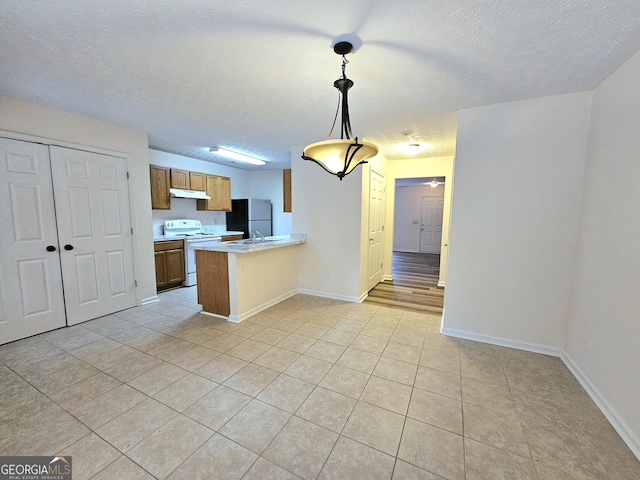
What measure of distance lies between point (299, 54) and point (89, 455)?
9.30 feet

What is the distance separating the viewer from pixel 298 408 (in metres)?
1.83

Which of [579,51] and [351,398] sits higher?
[579,51]

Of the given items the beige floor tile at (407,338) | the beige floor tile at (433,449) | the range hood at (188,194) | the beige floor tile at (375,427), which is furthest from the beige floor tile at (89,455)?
the range hood at (188,194)

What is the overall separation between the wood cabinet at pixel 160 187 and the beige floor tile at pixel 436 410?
472 centimetres

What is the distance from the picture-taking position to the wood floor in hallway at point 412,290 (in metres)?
3.99

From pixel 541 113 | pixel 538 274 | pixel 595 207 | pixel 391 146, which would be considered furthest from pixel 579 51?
pixel 391 146

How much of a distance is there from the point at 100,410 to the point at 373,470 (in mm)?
1870

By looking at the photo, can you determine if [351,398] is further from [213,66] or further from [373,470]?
[213,66]

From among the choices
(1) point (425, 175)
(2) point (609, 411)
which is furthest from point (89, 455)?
(1) point (425, 175)

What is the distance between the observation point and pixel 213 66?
1980 mm

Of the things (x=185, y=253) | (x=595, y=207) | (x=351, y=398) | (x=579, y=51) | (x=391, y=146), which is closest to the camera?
(x=579, y=51)

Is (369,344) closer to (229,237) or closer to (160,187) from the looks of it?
(229,237)

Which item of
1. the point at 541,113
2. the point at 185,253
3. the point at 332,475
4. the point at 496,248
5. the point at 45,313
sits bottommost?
the point at 332,475

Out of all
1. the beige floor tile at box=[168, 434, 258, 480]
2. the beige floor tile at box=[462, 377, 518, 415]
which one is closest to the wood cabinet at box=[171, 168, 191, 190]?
the beige floor tile at box=[168, 434, 258, 480]
